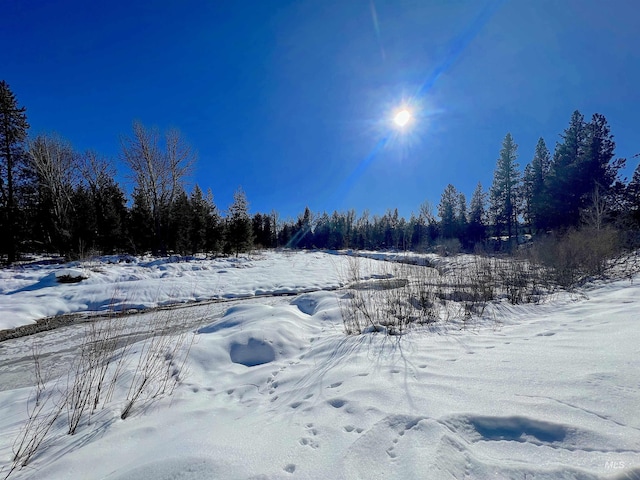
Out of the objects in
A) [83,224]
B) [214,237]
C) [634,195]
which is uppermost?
[634,195]

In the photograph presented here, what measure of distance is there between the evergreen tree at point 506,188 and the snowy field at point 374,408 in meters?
36.1

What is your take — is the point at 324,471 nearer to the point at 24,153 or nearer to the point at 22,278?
the point at 22,278

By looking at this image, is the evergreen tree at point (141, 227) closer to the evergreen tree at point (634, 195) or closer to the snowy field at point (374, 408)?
the snowy field at point (374, 408)

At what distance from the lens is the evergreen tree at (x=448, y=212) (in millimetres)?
42719

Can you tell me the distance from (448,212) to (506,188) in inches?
369

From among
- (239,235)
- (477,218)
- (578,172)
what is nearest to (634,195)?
(578,172)

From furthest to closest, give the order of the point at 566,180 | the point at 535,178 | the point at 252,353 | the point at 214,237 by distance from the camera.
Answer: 1. the point at 535,178
2. the point at 214,237
3. the point at 566,180
4. the point at 252,353

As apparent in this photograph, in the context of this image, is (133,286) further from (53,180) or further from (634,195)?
(634,195)

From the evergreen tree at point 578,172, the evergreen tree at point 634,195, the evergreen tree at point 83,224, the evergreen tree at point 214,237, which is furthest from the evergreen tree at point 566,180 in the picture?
the evergreen tree at point 83,224

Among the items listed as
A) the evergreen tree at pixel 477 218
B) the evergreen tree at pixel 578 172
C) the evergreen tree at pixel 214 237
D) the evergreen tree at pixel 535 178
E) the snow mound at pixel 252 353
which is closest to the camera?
the snow mound at pixel 252 353

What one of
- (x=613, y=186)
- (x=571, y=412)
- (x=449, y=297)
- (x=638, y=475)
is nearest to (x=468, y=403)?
(x=571, y=412)

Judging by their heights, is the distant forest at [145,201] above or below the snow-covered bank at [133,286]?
above

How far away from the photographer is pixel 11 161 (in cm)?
1978

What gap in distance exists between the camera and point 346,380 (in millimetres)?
2914
